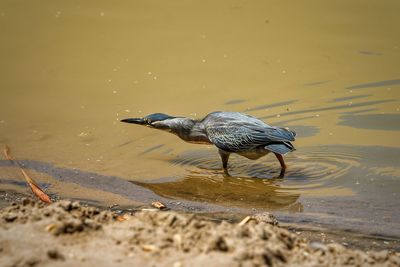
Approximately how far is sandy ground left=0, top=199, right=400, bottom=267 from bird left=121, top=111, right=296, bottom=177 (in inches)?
90.3

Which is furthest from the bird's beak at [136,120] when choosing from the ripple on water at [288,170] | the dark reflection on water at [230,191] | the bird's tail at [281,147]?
the bird's tail at [281,147]

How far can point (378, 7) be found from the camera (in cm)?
1056

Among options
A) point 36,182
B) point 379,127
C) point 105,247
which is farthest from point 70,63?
point 105,247

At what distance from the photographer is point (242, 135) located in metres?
6.80

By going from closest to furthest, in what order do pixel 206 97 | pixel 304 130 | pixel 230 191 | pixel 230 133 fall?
1. pixel 230 191
2. pixel 230 133
3. pixel 304 130
4. pixel 206 97

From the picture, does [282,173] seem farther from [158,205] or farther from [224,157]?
[158,205]

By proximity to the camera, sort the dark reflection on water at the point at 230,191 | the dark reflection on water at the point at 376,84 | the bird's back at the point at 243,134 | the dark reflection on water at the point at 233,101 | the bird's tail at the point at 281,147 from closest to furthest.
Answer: the dark reflection on water at the point at 230,191 < the bird's tail at the point at 281,147 < the bird's back at the point at 243,134 < the dark reflection on water at the point at 233,101 < the dark reflection on water at the point at 376,84

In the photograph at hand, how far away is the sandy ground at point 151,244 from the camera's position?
385 centimetres

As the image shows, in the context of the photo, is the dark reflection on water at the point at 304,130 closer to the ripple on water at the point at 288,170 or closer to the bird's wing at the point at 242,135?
the ripple on water at the point at 288,170

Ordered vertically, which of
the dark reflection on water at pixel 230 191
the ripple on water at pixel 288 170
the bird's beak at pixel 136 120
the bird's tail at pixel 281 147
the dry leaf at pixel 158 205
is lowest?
the dry leaf at pixel 158 205

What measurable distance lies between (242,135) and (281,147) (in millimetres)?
453

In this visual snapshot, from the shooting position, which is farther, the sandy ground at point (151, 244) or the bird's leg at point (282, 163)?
the bird's leg at point (282, 163)

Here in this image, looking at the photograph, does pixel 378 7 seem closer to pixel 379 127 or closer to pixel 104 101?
pixel 379 127

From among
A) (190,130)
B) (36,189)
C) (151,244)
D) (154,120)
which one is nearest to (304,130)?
(190,130)
